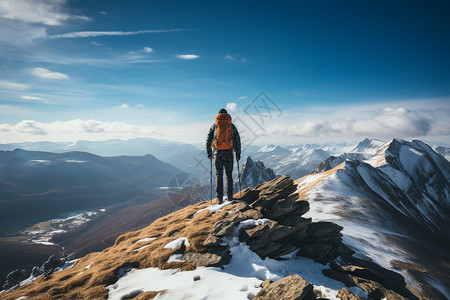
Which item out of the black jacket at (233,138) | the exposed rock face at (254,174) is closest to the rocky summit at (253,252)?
the black jacket at (233,138)

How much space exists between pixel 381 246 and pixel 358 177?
2412 inches

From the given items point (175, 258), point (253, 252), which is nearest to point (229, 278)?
point (253, 252)

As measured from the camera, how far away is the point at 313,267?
45.5 ft

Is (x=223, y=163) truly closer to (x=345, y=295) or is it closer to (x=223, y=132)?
(x=223, y=132)

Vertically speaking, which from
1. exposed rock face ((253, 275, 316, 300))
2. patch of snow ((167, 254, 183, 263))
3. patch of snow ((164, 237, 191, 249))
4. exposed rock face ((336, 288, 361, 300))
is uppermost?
exposed rock face ((253, 275, 316, 300))

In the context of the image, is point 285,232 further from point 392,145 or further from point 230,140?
point 392,145

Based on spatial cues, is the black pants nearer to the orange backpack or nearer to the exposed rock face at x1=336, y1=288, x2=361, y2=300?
the orange backpack

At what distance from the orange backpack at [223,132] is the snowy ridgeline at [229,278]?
7659 millimetres

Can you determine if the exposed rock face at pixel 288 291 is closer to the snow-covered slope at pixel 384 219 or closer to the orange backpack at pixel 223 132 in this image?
the orange backpack at pixel 223 132

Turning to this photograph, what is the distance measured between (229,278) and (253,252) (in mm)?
2944

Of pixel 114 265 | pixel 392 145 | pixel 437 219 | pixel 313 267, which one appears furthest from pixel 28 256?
pixel 392 145

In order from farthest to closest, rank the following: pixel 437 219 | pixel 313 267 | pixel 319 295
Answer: pixel 437 219 < pixel 313 267 < pixel 319 295

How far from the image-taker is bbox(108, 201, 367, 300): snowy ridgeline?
33.6 ft

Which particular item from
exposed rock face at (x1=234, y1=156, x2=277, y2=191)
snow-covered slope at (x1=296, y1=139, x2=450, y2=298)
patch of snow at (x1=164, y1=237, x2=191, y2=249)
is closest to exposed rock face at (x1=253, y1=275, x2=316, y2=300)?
patch of snow at (x1=164, y1=237, x2=191, y2=249)
